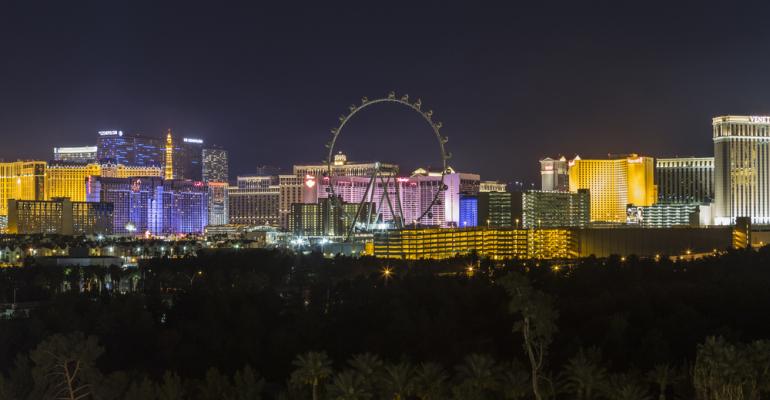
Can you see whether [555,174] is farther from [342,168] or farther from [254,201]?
[254,201]

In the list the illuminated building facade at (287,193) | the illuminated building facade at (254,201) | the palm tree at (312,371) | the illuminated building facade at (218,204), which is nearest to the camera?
the palm tree at (312,371)

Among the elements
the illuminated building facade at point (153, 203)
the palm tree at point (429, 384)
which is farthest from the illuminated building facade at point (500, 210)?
the palm tree at point (429, 384)

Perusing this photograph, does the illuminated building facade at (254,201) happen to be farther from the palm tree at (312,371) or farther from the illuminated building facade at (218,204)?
the palm tree at (312,371)

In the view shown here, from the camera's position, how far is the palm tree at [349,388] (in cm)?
2459

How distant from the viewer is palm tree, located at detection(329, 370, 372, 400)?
2459 cm

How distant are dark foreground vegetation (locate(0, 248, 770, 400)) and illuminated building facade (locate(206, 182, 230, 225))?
81923 millimetres

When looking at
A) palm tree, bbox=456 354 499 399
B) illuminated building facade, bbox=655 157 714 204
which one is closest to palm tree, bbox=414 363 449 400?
palm tree, bbox=456 354 499 399

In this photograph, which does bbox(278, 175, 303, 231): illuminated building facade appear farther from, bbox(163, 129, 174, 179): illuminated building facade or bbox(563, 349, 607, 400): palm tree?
bbox(563, 349, 607, 400): palm tree

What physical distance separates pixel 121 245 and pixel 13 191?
50429 mm

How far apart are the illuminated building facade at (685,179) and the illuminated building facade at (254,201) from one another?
165ft

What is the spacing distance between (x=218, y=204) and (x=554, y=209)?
5807 centimetres

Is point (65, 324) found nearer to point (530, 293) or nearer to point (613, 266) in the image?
point (530, 293)

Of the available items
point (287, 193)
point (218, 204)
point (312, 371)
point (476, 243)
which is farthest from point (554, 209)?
point (312, 371)

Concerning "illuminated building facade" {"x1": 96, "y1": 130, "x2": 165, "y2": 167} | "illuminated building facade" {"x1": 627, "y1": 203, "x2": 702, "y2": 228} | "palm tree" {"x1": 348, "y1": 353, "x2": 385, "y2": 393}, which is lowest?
"palm tree" {"x1": 348, "y1": 353, "x2": 385, "y2": 393}
